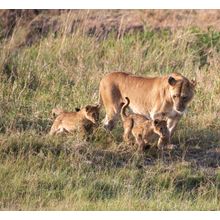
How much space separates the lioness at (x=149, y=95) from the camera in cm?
1184

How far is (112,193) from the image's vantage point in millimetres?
10852

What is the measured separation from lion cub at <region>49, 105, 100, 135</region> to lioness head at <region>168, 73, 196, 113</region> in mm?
1113

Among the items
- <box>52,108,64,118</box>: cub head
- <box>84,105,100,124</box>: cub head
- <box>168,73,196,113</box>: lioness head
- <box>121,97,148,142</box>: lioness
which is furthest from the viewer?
<box>52,108,64,118</box>: cub head

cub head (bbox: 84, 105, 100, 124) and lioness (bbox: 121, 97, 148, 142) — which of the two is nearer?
lioness (bbox: 121, 97, 148, 142)

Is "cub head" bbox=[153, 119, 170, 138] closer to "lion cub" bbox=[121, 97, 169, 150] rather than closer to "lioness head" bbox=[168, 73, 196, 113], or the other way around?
"lion cub" bbox=[121, 97, 169, 150]

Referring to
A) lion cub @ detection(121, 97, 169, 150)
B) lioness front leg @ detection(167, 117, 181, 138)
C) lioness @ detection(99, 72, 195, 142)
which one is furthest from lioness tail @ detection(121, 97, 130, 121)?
lioness front leg @ detection(167, 117, 181, 138)

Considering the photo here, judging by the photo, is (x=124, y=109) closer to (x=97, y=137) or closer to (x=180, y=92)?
(x=97, y=137)

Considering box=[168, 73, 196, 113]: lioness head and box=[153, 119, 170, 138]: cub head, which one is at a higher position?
box=[168, 73, 196, 113]: lioness head

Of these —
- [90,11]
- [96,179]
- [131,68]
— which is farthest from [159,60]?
[96,179]

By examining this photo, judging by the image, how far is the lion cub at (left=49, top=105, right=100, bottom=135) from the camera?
12156 millimetres

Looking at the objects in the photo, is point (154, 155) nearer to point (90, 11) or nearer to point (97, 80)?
point (97, 80)

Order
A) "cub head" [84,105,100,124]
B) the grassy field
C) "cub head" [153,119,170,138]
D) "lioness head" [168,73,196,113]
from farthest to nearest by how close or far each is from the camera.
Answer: "cub head" [84,105,100,124] → "lioness head" [168,73,196,113] → "cub head" [153,119,170,138] → the grassy field

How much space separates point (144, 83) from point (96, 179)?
1.90 m

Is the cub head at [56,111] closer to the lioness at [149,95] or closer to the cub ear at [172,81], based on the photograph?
the lioness at [149,95]
